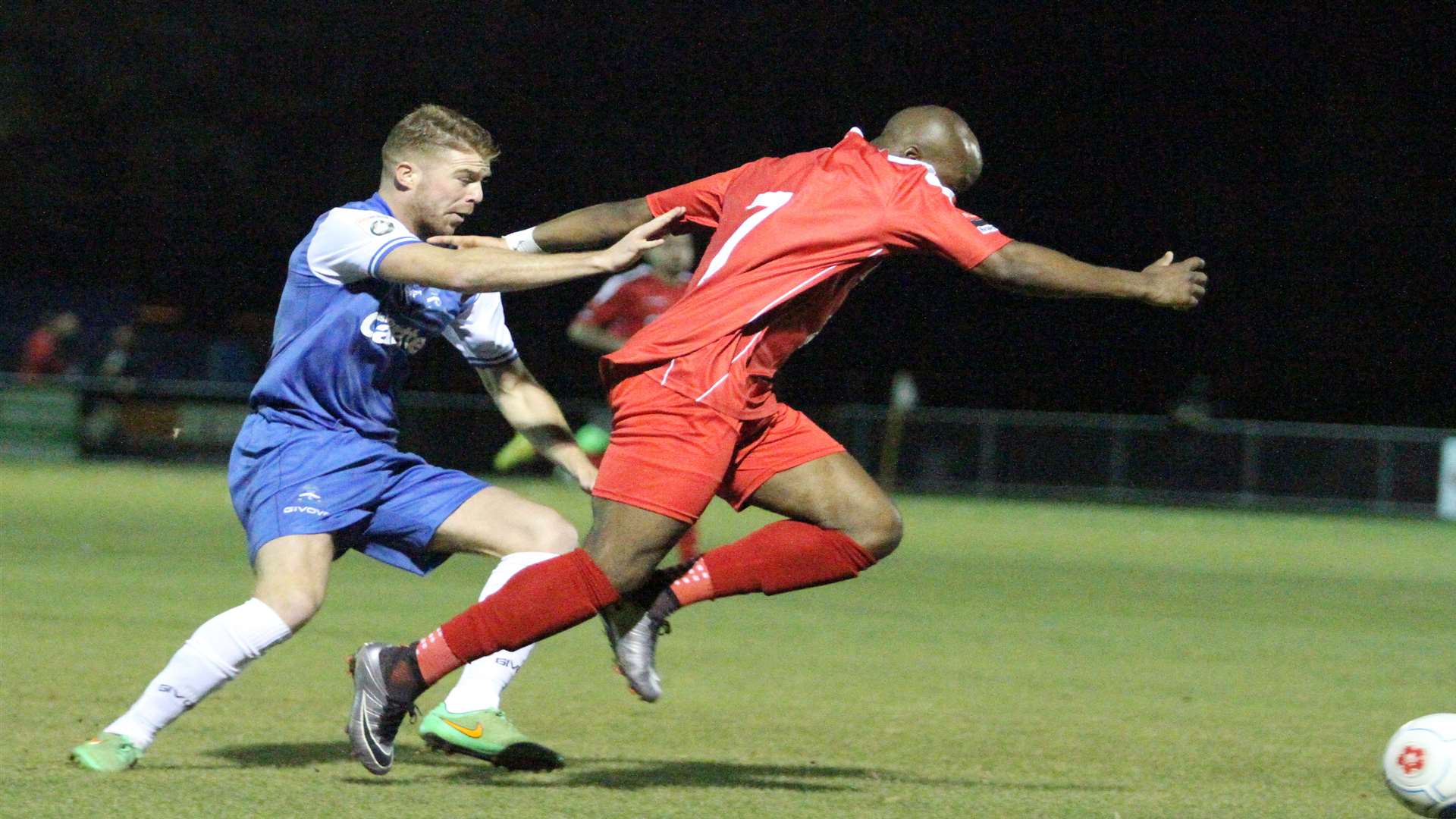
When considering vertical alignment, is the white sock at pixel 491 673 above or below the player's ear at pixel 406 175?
below

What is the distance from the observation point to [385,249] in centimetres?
506

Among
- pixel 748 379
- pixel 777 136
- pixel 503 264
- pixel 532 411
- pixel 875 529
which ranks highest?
pixel 777 136

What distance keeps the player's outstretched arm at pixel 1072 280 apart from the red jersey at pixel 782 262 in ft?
0.41

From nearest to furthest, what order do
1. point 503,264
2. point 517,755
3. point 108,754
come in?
1. point 503,264
2. point 108,754
3. point 517,755

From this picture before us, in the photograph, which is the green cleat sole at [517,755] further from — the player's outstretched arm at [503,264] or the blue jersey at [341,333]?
the player's outstretched arm at [503,264]

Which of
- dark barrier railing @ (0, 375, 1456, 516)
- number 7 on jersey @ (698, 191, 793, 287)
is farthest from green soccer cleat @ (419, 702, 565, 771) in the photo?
dark barrier railing @ (0, 375, 1456, 516)

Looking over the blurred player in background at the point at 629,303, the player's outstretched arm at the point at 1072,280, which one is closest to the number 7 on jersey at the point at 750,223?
the player's outstretched arm at the point at 1072,280

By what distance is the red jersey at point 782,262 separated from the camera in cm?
496

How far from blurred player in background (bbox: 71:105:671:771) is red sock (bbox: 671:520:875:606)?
0.47 metres

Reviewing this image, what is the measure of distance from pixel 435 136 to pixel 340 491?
1.06 m

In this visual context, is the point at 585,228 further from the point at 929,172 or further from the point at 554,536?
the point at 929,172

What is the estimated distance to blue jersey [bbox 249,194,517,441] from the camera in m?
5.25

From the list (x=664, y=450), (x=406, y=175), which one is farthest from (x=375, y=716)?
(x=406, y=175)

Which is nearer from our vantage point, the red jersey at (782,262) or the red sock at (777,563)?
the red jersey at (782,262)
